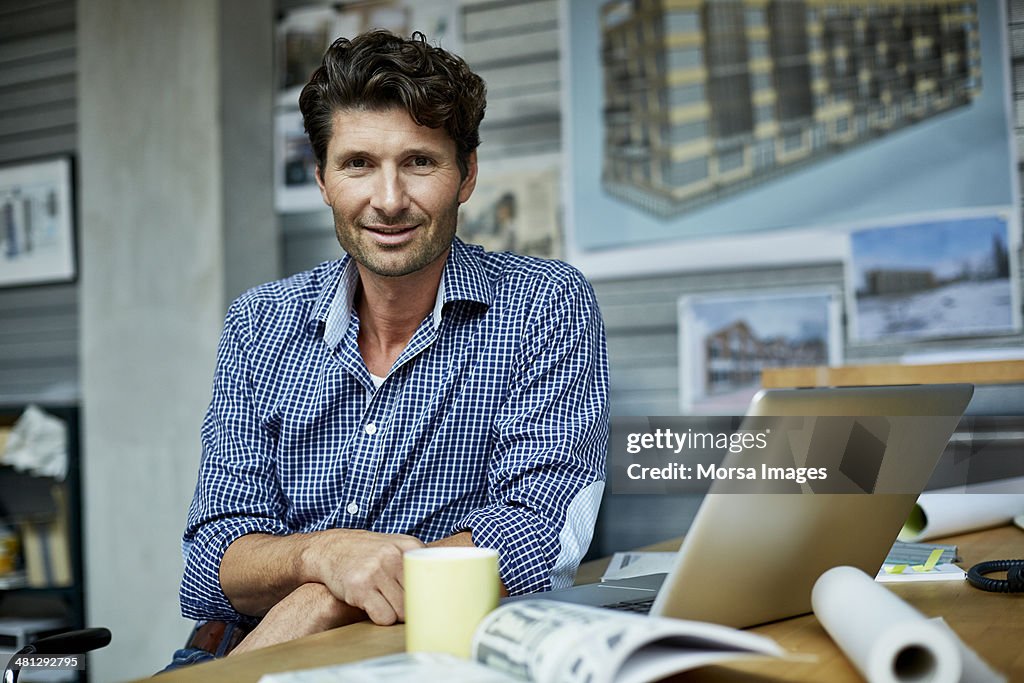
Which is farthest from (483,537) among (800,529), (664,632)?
(664,632)

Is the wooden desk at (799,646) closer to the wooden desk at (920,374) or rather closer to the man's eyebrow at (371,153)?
the man's eyebrow at (371,153)

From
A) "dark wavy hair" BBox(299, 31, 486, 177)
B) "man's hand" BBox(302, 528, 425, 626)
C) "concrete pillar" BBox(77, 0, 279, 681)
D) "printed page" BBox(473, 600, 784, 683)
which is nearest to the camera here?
"printed page" BBox(473, 600, 784, 683)

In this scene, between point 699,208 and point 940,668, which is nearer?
point 940,668

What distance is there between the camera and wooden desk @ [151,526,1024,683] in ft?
2.68

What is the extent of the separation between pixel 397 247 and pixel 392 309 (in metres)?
0.12

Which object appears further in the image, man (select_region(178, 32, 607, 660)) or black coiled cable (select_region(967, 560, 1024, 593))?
man (select_region(178, 32, 607, 660))

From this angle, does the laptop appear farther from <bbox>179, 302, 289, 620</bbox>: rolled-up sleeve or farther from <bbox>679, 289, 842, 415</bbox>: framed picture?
<bbox>679, 289, 842, 415</bbox>: framed picture

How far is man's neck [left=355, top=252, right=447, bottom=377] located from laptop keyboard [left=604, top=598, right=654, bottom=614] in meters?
0.73

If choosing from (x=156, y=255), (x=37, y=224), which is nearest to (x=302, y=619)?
(x=156, y=255)

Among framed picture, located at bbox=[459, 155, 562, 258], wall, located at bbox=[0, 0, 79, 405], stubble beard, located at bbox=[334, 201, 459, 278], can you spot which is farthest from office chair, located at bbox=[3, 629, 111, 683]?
wall, located at bbox=[0, 0, 79, 405]

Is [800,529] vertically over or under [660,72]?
under

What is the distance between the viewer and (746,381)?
2904 mm

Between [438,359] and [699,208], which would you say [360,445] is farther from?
[699,208]

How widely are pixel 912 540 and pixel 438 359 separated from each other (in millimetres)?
736
